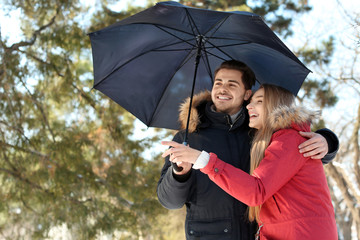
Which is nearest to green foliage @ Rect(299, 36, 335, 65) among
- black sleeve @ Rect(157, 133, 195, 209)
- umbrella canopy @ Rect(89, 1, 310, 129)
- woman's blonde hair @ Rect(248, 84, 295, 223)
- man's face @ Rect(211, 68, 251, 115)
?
umbrella canopy @ Rect(89, 1, 310, 129)

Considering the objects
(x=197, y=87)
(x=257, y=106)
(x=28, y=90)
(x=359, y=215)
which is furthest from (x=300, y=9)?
(x=257, y=106)

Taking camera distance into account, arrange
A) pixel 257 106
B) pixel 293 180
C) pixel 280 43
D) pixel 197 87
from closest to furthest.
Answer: pixel 293 180 < pixel 257 106 < pixel 280 43 < pixel 197 87

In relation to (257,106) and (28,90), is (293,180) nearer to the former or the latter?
(257,106)

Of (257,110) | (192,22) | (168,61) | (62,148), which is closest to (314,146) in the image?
(257,110)

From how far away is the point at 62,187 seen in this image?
582cm

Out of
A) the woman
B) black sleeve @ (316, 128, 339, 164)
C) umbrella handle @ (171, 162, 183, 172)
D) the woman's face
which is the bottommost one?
the woman

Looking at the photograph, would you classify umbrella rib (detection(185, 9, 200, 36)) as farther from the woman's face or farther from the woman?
the woman

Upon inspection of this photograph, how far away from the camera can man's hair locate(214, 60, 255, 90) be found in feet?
9.07

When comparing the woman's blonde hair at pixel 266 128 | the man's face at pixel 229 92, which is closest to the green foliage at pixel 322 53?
the man's face at pixel 229 92

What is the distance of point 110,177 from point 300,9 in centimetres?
602

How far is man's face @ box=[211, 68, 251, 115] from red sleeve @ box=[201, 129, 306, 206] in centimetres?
71

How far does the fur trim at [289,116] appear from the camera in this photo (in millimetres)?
2064

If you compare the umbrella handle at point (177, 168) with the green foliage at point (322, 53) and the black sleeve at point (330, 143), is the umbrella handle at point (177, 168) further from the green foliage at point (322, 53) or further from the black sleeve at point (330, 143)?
the green foliage at point (322, 53)

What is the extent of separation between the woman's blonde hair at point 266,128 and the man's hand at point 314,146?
0.19m
